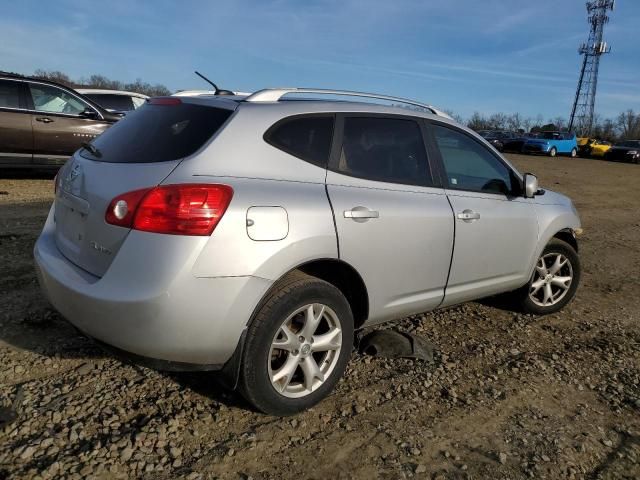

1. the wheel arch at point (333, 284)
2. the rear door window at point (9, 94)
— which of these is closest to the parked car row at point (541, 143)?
the rear door window at point (9, 94)

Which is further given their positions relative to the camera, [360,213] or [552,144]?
[552,144]

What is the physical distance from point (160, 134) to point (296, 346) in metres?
1.34

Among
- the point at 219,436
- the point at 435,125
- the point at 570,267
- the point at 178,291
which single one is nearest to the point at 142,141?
the point at 178,291

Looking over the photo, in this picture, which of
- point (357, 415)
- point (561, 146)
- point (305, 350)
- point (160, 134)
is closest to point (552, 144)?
point (561, 146)

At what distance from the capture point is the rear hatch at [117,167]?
8.61 feet

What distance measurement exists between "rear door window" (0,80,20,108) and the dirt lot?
6.22 m

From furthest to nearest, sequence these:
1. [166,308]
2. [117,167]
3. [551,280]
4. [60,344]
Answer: [551,280] → [60,344] → [117,167] → [166,308]

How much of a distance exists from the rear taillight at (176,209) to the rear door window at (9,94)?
8.29 m

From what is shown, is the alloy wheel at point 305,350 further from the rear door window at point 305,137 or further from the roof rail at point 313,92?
the roof rail at point 313,92

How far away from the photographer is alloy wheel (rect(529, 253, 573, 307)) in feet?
15.1

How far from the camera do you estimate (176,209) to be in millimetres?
2465

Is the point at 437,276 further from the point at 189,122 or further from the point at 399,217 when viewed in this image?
the point at 189,122

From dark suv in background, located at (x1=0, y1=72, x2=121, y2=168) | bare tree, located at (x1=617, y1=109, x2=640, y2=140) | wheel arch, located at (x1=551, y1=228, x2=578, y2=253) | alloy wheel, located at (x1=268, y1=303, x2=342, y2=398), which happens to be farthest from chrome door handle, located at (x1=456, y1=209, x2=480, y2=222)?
bare tree, located at (x1=617, y1=109, x2=640, y2=140)

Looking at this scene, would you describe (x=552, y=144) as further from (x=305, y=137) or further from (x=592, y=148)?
(x=305, y=137)
